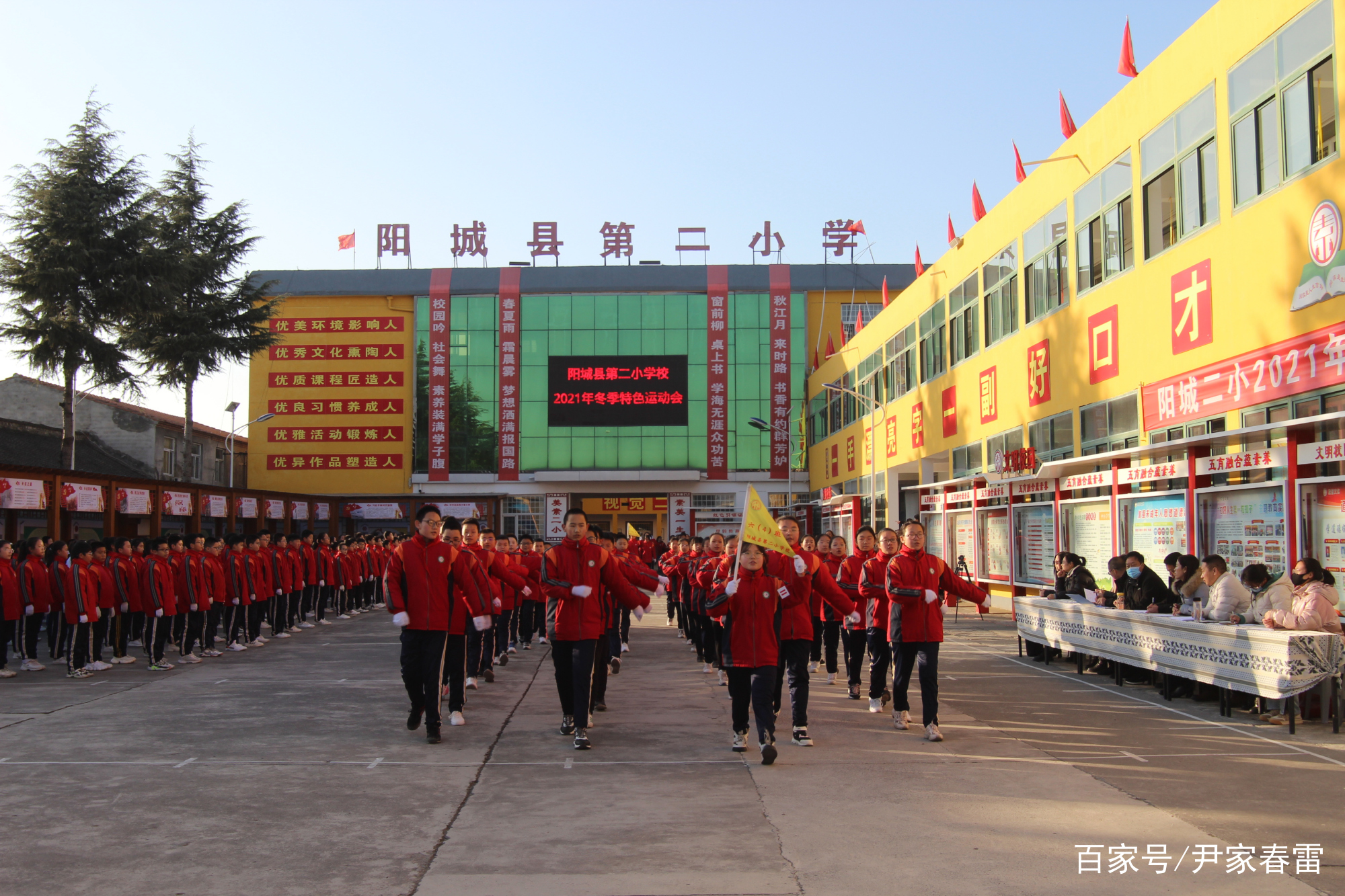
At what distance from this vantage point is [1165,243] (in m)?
16.0

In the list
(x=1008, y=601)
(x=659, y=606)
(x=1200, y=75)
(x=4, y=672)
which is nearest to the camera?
(x=4, y=672)

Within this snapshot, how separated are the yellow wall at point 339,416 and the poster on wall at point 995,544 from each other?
30300 millimetres

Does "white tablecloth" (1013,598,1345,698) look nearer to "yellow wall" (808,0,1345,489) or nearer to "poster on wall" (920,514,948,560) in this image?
"yellow wall" (808,0,1345,489)

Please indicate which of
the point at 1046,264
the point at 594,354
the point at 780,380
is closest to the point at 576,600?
the point at 1046,264

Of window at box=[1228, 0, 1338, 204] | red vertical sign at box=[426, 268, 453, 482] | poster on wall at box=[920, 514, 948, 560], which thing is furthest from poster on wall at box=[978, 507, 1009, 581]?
red vertical sign at box=[426, 268, 453, 482]

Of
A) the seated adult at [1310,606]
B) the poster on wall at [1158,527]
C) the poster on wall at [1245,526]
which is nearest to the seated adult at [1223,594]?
the seated adult at [1310,606]

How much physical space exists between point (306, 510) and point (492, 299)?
1298cm

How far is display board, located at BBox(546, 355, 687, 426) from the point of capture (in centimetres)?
4800

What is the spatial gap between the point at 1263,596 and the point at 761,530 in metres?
5.11

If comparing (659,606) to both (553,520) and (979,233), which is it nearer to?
(979,233)

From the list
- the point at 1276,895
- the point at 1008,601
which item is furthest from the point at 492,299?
the point at 1276,895

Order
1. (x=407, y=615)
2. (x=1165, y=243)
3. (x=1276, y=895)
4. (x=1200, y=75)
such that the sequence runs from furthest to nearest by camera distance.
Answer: (x=1165, y=243)
(x=1200, y=75)
(x=407, y=615)
(x=1276, y=895)

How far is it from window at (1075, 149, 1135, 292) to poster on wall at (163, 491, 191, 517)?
850 inches

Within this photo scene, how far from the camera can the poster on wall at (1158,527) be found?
14656 mm
